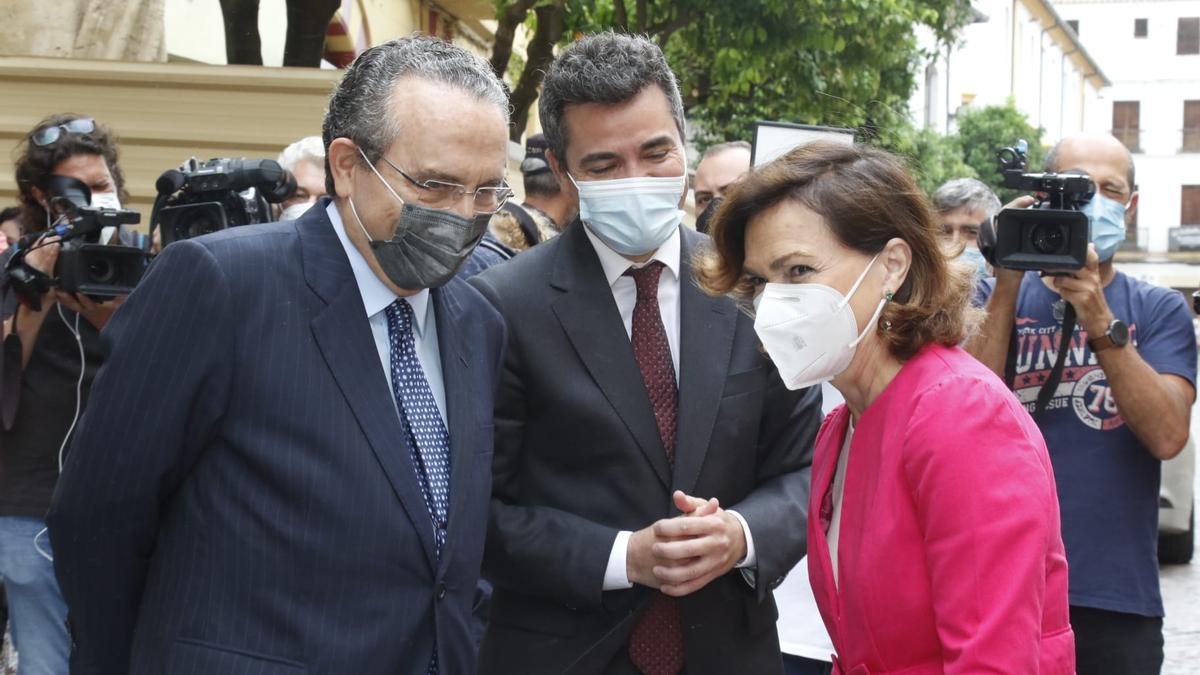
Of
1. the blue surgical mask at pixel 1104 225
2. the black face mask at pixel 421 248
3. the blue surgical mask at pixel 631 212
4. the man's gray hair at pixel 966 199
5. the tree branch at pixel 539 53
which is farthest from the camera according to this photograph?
the tree branch at pixel 539 53

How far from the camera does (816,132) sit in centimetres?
562

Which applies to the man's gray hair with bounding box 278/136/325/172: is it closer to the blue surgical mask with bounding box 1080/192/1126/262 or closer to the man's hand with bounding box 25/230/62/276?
the man's hand with bounding box 25/230/62/276

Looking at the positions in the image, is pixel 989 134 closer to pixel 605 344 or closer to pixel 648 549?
pixel 605 344

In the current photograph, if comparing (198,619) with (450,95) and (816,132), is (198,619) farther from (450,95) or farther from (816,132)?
(816,132)

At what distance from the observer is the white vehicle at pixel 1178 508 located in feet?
27.7

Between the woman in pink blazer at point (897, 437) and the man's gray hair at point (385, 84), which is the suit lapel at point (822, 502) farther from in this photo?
the man's gray hair at point (385, 84)

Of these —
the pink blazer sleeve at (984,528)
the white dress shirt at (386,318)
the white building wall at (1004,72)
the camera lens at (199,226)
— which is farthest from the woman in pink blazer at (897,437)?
the white building wall at (1004,72)

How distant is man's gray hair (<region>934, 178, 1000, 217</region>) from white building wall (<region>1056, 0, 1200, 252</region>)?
2710 inches

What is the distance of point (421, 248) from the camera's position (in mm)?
2785

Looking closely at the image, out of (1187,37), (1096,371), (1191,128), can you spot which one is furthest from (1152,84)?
(1096,371)

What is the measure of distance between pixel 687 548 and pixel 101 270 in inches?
86.1

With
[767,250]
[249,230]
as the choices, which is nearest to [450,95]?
[249,230]

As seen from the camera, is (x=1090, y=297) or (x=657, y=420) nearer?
(x=657, y=420)

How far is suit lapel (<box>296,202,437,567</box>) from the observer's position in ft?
8.75
